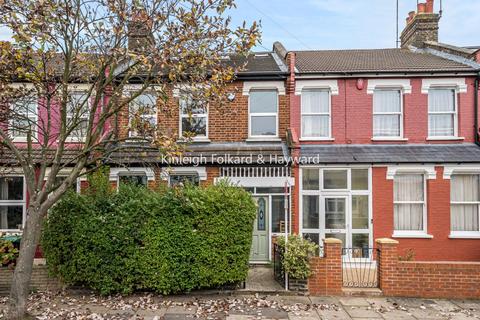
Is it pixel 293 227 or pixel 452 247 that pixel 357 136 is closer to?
pixel 293 227

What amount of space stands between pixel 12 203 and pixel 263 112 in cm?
897

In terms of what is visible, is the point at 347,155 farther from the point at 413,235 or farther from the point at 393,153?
the point at 413,235

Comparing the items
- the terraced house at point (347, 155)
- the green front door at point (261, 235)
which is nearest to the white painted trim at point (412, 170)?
the terraced house at point (347, 155)

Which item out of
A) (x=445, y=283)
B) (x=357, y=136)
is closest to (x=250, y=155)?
(x=357, y=136)

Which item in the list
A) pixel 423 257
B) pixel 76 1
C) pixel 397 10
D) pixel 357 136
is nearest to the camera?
pixel 76 1

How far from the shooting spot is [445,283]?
28.2ft

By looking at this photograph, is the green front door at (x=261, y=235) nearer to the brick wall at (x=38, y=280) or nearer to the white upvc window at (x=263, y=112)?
the white upvc window at (x=263, y=112)

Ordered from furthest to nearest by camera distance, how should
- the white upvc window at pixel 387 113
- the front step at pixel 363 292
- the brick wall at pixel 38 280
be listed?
the white upvc window at pixel 387 113 < the brick wall at pixel 38 280 < the front step at pixel 363 292

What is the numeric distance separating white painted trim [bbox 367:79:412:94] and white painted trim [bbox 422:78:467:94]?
52cm

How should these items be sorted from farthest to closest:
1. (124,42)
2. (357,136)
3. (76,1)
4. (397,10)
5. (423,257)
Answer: (397,10)
(357,136)
(423,257)
(124,42)
(76,1)

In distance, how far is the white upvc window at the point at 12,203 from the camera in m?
12.6

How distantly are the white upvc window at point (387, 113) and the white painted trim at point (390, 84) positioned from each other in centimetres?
19

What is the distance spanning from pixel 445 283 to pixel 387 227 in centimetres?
347

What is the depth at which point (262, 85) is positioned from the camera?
1273cm
